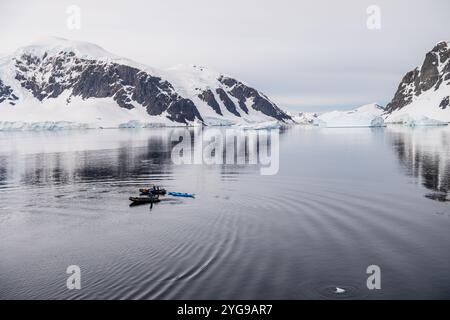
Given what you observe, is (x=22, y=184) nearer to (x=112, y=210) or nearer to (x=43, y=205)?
(x=43, y=205)

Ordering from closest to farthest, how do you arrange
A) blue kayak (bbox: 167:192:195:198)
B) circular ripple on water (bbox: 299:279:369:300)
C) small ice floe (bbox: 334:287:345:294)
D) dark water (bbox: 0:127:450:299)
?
circular ripple on water (bbox: 299:279:369:300), small ice floe (bbox: 334:287:345:294), dark water (bbox: 0:127:450:299), blue kayak (bbox: 167:192:195:198)

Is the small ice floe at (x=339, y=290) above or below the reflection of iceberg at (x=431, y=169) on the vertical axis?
below

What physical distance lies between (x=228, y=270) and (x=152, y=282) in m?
5.04

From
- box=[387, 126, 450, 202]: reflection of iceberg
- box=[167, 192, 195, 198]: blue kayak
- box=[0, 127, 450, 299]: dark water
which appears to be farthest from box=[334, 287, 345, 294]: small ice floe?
box=[167, 192, 195, 198]: blue kayak

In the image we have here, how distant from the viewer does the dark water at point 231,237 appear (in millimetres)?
26234

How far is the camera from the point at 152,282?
26594 mm

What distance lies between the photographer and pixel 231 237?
36.5m

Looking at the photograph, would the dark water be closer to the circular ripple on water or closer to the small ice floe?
the circular ripple on water

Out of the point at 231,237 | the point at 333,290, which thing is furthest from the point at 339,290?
the point at 231,237

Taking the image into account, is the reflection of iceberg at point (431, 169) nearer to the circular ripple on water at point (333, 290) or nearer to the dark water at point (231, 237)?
the dark water at point (231, 237)

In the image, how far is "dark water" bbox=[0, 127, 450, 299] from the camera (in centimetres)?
2623

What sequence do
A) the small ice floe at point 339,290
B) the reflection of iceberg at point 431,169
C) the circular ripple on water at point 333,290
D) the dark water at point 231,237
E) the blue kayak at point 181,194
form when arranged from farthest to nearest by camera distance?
the reflection of iceberg at point 431,169 → the blue kayak at point 181,194 → the dark water at point 231,237 → the small ice floe at point 339,290 → the circular ripple on water at point 333,290

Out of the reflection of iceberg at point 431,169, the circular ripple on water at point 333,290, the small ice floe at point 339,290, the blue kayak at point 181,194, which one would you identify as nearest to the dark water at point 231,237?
the circular ripple on water at point 333,290
